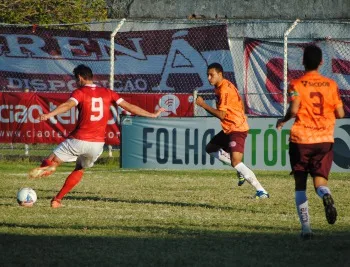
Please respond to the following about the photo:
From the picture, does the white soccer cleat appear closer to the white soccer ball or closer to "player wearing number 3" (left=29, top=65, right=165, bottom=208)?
"player wearing number 3" (left=29, top=65, right=165, bottom=208)

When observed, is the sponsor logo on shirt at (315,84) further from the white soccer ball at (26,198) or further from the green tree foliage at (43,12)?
the green tree foliage at (43,12)

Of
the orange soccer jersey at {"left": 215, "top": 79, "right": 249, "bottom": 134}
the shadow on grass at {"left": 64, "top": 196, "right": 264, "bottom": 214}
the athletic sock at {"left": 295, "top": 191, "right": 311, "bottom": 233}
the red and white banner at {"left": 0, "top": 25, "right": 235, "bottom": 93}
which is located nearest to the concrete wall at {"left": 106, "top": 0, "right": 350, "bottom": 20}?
the red and white banner at {"left": 0, "top": 25, "right": 235, "bottom": 93}

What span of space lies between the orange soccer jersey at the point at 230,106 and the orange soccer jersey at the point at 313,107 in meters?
5.21

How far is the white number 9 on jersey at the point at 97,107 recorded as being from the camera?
51.4 feet

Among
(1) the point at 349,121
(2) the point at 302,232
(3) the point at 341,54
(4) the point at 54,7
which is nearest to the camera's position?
(2) the point at 302,232

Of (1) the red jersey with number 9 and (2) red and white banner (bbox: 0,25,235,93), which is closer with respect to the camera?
(1) the red jersey with number 9

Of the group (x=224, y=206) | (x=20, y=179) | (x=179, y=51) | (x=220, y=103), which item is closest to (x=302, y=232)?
(x=224, y=206)

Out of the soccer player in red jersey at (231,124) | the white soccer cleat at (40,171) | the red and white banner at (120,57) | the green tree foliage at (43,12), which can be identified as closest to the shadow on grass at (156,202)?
the soccer player in red jersey at (231,124)

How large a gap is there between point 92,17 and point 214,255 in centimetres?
2653

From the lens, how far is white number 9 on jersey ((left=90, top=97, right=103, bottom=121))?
15.7 metres

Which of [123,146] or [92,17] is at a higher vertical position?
[92,17]

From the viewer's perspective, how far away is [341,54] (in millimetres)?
25562

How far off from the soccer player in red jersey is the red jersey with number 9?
1948 mm

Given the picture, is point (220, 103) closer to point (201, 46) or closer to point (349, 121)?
point (349, 121)
